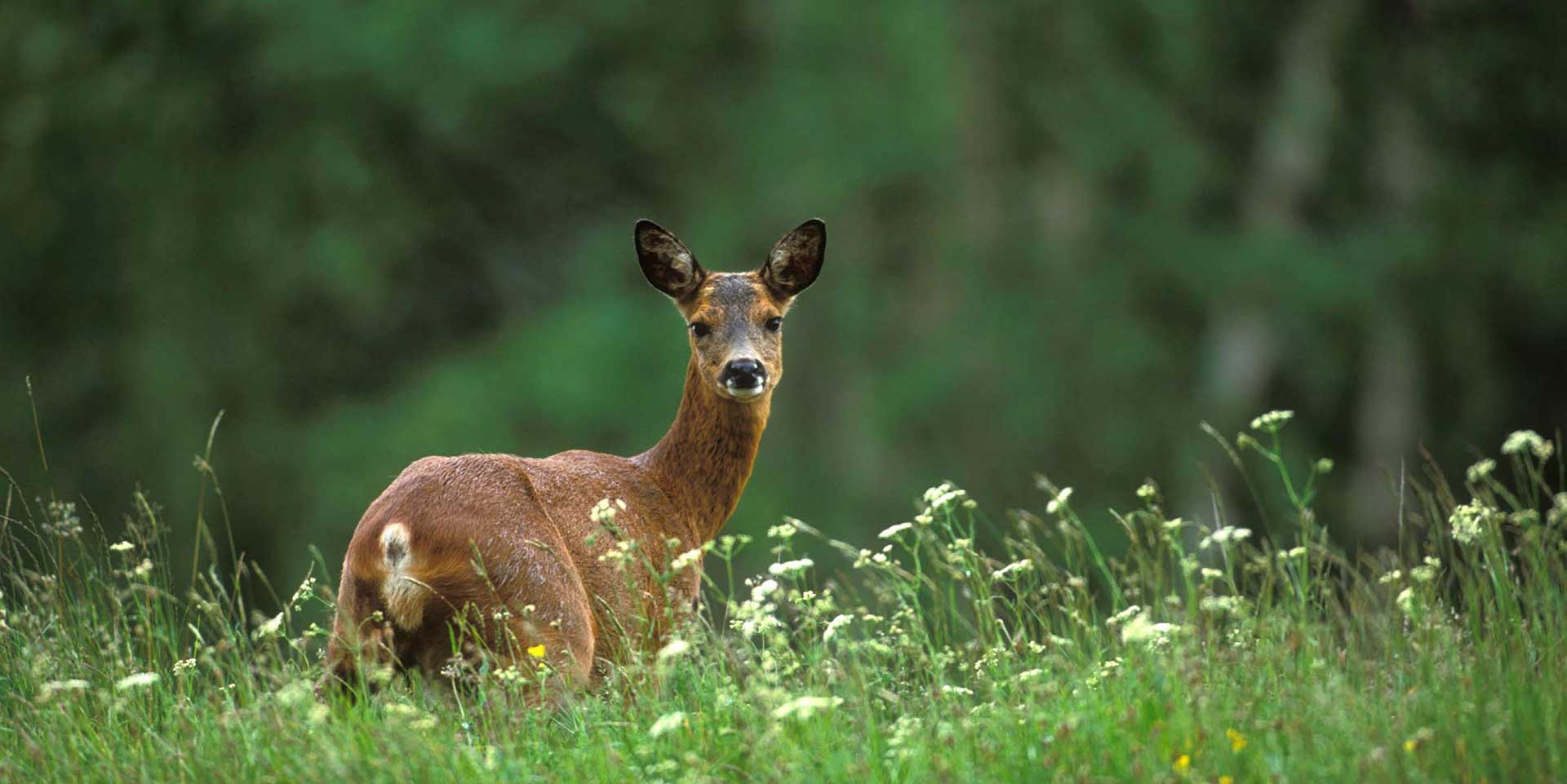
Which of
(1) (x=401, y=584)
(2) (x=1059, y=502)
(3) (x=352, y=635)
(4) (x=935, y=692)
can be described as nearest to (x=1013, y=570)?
(2) (x=1059, y=502)

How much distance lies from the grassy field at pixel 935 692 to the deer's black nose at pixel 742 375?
1294mm

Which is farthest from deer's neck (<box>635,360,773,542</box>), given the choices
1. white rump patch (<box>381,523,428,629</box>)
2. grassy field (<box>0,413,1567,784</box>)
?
white rump patch (<box>381,523,428,629</box>)

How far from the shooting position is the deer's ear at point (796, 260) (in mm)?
6480

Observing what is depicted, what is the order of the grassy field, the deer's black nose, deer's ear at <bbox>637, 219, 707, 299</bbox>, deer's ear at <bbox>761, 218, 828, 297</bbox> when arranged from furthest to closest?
deer's ear at <bbox>761, 218, 828, 297</bbox>
deer's ear at <bbox>637, 219, 707, 299</bbox>
the deer's black nose
the grassy field

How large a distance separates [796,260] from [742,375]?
0.75 meters

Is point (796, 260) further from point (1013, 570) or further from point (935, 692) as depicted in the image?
point (935, 692)

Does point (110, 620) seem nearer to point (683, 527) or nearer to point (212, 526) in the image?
point (683, 527)

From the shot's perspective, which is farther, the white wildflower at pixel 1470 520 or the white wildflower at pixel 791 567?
the white wildflower at pixel 1470 520

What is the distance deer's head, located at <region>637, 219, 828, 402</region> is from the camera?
6059 mm

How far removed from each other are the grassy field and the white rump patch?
0.63ft

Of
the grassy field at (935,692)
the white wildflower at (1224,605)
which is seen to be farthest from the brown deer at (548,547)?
the white wildflower at (1224,605)

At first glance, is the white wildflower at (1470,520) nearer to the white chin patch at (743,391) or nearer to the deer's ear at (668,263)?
the white chin patch at (743,391)

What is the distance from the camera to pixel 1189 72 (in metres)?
18.5

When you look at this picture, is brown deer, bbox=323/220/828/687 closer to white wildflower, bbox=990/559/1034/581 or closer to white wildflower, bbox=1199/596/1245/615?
white wildflower, bbox=990/559/1034/581
